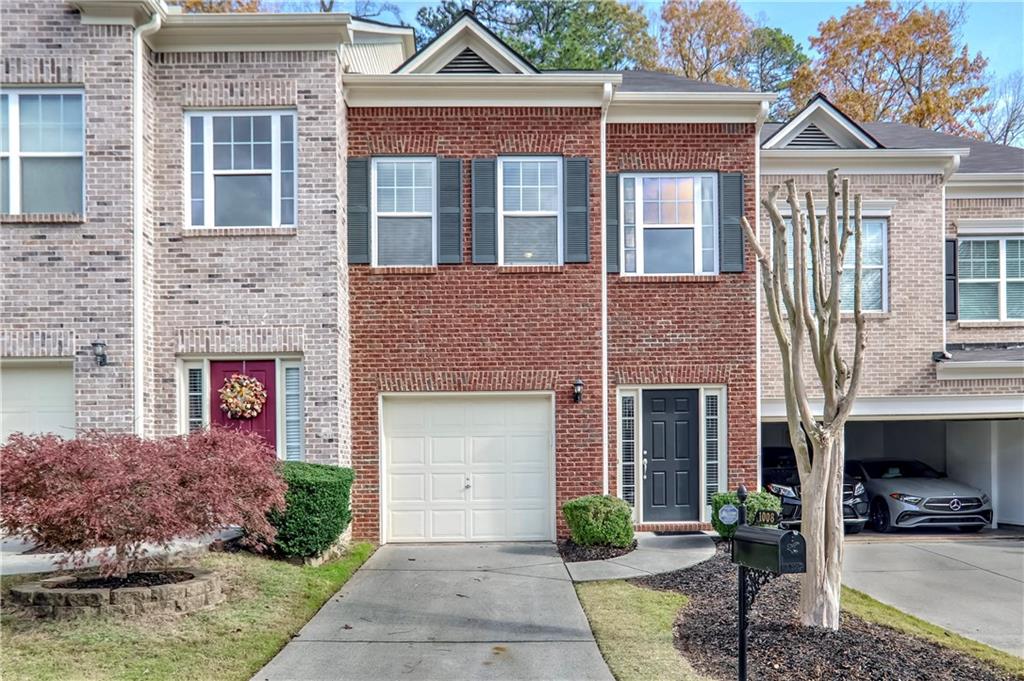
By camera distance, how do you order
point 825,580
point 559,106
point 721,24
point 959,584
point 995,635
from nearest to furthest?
point 825,580
point 995,635
point 959,584
point 559,106
point 721,24

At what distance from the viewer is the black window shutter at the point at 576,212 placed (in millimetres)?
12523

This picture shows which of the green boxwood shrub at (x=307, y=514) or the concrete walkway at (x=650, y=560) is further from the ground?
the green boxwood shrub at (x=307, y=514)

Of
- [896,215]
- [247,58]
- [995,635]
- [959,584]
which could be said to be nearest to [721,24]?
[896,215]

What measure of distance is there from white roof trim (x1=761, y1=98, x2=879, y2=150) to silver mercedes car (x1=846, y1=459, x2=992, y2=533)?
585 centimetres

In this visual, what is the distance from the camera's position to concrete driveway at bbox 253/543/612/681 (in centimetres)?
678

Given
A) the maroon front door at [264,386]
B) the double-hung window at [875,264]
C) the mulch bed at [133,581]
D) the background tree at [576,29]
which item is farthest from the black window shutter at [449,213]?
the background tree at [576,29]

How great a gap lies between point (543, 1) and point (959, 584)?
78.0 ft

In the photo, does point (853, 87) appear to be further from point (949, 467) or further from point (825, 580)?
point (825, 580)

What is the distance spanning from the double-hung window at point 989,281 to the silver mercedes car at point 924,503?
9.95 ft

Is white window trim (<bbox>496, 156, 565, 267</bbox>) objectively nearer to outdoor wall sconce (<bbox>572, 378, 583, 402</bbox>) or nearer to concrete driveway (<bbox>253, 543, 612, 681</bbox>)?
outdoor wall sconce (<bbox>572, 378, 583, 402</bbox>)

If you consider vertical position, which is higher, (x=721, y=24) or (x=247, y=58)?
(x=721, y=24)

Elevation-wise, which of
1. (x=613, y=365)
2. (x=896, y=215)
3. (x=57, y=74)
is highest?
(x=57, y=74)

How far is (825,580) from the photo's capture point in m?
7.23

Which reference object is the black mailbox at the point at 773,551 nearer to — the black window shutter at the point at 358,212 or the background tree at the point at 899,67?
the black window shutter at the point at 358,212
